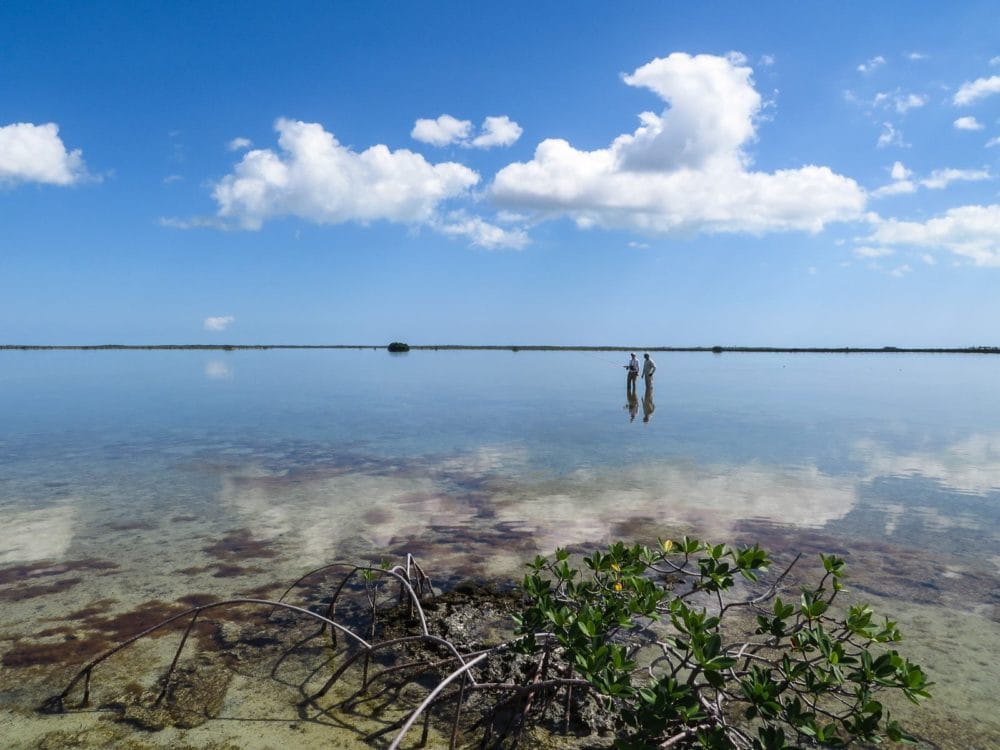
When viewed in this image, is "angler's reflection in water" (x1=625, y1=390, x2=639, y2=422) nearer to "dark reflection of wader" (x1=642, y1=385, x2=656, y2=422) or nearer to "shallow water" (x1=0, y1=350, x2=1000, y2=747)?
"dark reflection of wader" (x1=642, y1=385, x2=656, y2=422)

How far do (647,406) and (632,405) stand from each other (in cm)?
70

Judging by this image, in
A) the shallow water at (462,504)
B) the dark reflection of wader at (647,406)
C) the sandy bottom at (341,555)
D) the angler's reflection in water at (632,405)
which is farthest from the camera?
the angler's reflection in water at (632,405)

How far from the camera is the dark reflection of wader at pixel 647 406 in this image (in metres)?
22.6

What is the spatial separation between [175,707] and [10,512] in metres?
7.27

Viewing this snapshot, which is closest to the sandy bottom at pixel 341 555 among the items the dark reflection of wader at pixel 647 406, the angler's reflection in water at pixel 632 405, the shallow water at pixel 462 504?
the shallow water at pixel 462 504

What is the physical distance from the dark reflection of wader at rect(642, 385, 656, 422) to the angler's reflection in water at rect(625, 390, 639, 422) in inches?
11.8

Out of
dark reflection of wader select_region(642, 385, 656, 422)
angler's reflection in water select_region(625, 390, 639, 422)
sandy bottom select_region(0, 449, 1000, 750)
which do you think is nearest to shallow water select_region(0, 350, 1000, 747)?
sandy bottom select_region(0, 449, 1000, 750)

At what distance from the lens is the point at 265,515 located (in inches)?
379

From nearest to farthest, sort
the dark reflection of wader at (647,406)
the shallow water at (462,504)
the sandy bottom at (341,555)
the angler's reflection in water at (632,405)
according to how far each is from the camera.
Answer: the sandy bottom at (341,555) → the shallow water at (462,504) → the dark reflection of wader at (647,406) → the angler's reflection in water at (632,405)

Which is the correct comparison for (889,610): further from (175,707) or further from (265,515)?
(265,515)

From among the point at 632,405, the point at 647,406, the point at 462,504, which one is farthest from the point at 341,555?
the point at 632,405

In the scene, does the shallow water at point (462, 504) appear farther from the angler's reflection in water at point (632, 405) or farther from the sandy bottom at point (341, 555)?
the angler's reflection in water at point (632, 405)

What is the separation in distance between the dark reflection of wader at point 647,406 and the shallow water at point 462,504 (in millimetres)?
1202

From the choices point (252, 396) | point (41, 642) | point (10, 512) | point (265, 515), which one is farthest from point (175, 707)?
point (252, 396)
